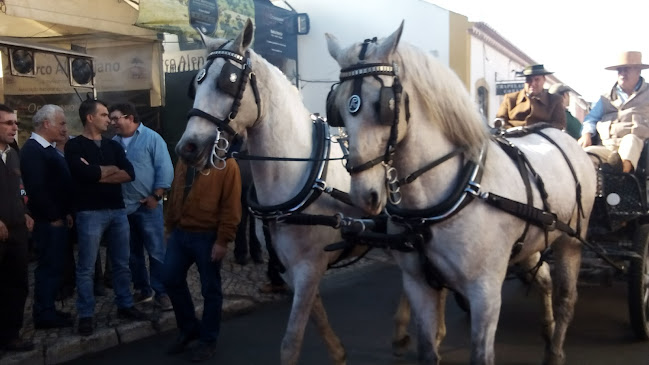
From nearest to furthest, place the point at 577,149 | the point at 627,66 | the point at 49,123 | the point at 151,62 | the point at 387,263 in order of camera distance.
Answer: the point at 577,149 < the point at 49,123 < the point at 627,66 < the point at 387,263 < the point at 151,62

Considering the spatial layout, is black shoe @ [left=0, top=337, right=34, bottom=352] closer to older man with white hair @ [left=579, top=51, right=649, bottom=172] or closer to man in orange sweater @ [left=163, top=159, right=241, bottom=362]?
man in orange sweater @ [left=163, top=159, right=241, bottom=362]

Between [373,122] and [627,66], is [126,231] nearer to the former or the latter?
[373,122]

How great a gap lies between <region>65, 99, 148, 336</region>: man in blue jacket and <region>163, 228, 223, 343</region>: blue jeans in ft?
3.36

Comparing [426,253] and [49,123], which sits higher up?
[49,123]

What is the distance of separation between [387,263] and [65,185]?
4958 millimetres

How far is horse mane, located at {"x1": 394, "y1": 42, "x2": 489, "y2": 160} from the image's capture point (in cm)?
307

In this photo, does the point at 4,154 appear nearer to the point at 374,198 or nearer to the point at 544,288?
the point at 374,198

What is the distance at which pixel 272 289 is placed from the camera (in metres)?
7.14

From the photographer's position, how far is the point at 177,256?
4766 mm

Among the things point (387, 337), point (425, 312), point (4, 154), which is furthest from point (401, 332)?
point (4, 154)

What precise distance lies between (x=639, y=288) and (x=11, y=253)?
4.90m

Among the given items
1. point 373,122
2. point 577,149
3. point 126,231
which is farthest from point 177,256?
point 577,149

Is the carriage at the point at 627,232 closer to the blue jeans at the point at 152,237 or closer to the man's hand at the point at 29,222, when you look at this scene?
the blue jeans at the point at 152,237

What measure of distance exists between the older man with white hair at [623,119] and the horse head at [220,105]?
3311 mm
